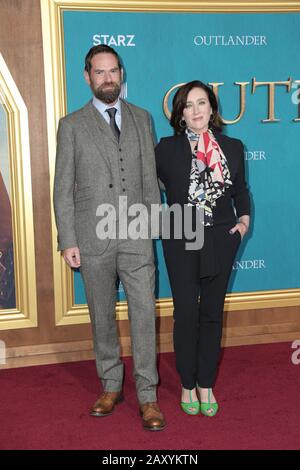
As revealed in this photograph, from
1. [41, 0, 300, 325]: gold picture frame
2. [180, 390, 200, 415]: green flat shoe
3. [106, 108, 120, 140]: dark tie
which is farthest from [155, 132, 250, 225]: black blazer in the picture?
[41, 0, 300, 325]: gold picture frame

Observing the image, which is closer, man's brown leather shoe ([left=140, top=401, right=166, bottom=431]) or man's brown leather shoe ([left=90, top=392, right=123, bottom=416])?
man's brown leather shoe ([left=140, top=401, right=166, bottom=431])

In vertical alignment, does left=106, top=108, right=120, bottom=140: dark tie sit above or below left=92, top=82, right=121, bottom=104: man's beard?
below

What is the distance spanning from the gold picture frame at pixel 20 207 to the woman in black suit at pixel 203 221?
108 cm

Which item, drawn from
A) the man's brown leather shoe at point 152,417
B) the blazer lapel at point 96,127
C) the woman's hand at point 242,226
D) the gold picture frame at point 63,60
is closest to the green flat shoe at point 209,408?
the man's brown leather shoe at point 152,417

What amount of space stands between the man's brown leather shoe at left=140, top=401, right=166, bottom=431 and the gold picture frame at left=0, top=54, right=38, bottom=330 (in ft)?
3.99

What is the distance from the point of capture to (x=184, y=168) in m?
2.87

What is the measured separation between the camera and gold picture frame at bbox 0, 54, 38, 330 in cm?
362

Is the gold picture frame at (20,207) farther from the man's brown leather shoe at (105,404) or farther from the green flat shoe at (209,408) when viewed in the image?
the green flat shoe at (209,408)

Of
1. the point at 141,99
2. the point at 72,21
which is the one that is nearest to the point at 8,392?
the point at 141,99

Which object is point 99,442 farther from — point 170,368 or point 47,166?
point 47,166

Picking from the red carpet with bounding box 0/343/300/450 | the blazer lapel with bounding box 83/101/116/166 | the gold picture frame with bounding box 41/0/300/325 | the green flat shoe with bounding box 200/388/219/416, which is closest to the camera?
the red carpet with bounding box 0/343/300/450

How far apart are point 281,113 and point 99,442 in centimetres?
240

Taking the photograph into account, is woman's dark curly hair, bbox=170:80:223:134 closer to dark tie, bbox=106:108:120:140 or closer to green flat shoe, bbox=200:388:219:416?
dark tie, bbox=106:108:120:140

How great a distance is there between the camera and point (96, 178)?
2830 millimetres
